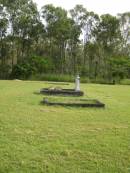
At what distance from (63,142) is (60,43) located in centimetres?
2525

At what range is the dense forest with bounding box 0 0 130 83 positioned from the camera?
27.1m

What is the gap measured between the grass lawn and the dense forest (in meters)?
18.9

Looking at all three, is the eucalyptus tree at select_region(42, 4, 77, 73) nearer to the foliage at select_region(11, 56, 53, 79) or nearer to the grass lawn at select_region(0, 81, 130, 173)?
the foliage at select_region(11, 56, 53, 79)

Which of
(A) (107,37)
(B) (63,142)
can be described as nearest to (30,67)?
(A) (107,37)

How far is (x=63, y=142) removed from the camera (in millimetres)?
4648

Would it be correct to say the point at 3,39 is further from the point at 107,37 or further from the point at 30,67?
the point at 107,37

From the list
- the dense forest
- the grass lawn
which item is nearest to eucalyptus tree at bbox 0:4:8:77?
the dense forest

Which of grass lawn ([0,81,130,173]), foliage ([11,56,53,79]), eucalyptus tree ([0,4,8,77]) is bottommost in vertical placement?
grass lawn ([0,81,130,173])

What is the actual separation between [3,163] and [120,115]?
4145 mm

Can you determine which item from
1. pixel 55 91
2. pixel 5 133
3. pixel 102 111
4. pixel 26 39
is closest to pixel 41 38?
pixel 26 39

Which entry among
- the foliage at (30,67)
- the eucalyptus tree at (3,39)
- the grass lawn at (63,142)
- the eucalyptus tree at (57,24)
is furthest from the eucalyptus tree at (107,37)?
the grass lawn at (63,142)

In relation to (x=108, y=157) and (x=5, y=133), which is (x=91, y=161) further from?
(x=5, y=133)

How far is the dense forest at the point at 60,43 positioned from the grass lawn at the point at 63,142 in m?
18.9

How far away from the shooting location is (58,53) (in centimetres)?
3042
